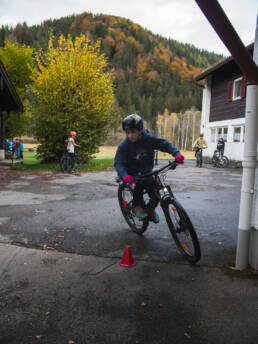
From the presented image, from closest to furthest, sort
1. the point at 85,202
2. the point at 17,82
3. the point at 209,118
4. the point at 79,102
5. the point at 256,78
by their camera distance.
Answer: the point at 256,78
the point at 85,202
the point at 79,102
the point at 209,118
the point at 17,82

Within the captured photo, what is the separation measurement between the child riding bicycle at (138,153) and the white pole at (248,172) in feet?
2.83

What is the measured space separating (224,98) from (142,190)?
823 inches

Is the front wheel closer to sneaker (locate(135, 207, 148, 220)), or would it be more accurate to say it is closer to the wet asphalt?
the wet asphalt

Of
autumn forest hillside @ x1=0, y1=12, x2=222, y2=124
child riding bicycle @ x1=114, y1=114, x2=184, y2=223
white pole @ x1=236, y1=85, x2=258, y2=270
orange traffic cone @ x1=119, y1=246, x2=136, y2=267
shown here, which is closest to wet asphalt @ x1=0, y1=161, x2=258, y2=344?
orange traffic cone @ x1=119, y1=246, x2=136, y2=267

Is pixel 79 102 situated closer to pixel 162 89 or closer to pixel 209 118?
pixel 209 118

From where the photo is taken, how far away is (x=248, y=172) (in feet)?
11.3

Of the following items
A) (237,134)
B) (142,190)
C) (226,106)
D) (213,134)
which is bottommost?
(142,190)

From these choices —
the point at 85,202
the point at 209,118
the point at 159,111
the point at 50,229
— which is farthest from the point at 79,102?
the point at 159,111

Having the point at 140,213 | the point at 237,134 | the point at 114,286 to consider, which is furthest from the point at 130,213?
the point at 237,134

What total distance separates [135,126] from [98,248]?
5.70 feet

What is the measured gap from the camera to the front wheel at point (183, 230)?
11.8 ft

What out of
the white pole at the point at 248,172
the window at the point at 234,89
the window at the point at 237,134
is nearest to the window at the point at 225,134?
the window at the point at 237,134

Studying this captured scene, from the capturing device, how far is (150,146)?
4422 millimetres

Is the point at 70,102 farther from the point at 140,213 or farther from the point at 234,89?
the point at 140,213
